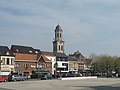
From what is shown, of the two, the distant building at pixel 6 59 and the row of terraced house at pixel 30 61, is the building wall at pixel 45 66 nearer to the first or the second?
the row of terraced house at pixel 30 61

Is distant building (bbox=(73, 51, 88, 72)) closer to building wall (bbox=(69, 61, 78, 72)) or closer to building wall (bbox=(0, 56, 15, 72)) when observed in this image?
building wall (bbox=(69, 61, 78, 72))

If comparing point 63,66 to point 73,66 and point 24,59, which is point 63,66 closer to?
point 73,66

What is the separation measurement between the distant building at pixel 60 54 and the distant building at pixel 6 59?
90.2ft

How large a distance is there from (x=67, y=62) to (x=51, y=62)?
17.9 meters

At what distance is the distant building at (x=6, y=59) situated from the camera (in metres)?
88.8

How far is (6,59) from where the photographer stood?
297 feet

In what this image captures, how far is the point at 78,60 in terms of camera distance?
144 meters

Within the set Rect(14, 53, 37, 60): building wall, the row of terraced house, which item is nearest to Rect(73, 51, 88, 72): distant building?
the row of terraced house

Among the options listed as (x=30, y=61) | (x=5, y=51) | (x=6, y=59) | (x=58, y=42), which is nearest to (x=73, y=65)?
(x=58, y=42)

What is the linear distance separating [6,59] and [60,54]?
40.1m

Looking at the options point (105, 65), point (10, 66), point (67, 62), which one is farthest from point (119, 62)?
point (10, 66)

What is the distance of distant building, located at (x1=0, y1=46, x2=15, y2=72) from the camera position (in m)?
88.8

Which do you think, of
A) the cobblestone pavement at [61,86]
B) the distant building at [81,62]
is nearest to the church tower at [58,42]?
the distant building at [81,62]

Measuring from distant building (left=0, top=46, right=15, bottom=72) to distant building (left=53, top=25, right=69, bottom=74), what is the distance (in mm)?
27493
